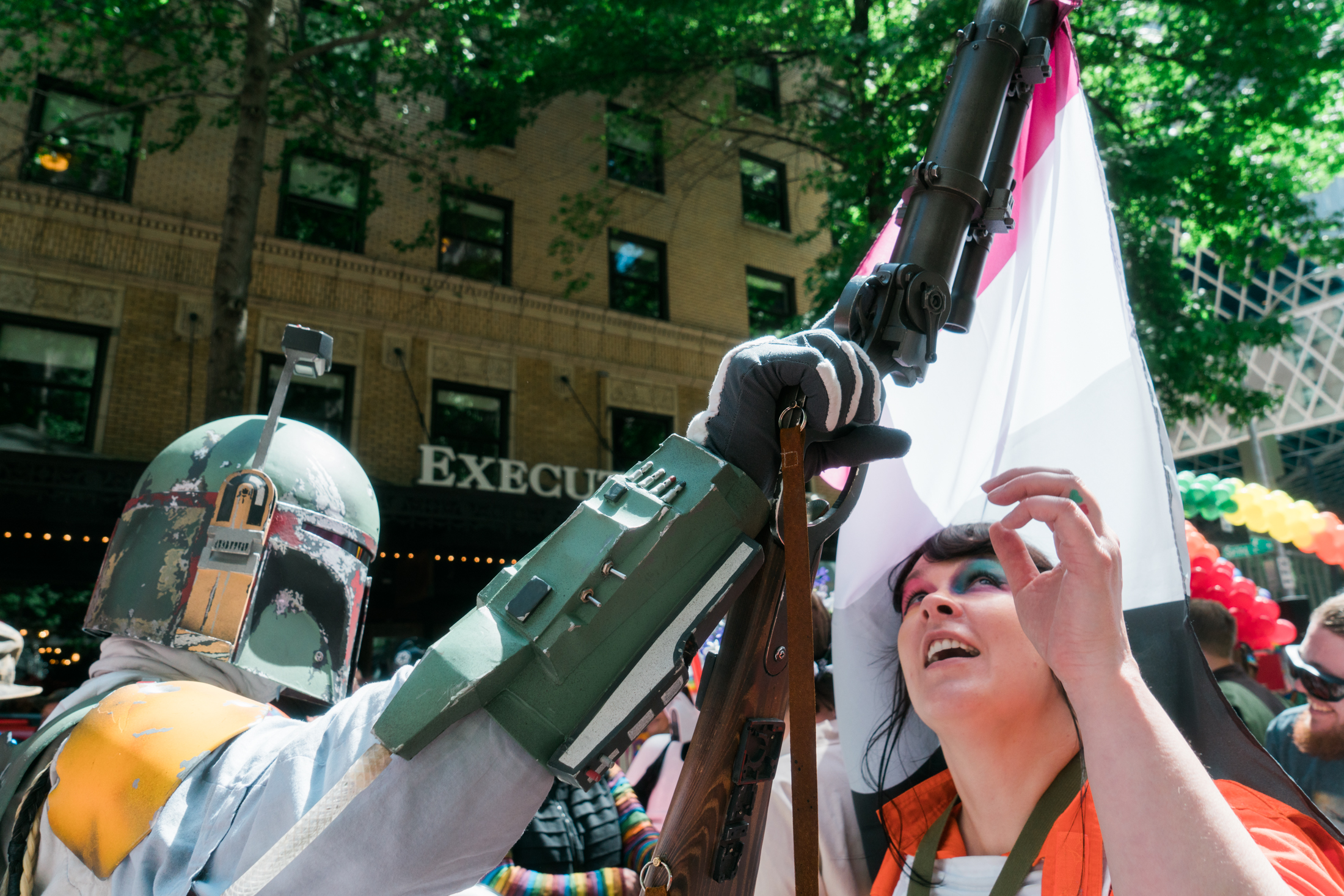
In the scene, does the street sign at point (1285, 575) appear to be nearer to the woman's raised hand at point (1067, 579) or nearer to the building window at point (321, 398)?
the building window at point (321, 398)

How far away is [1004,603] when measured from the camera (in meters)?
1.65

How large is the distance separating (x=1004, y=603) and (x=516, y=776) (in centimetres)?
106

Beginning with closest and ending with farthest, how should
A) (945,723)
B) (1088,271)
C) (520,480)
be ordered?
(945,723) → (1088,271) → (520,480)

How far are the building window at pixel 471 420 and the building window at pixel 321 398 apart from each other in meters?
1.14

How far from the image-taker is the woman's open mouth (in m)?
1.65

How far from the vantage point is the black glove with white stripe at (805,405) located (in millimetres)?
1144

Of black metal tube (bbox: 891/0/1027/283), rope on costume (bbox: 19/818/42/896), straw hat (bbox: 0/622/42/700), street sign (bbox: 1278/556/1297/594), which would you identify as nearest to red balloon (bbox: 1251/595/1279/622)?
black metal tube (bbox: 891/0/1027/283)

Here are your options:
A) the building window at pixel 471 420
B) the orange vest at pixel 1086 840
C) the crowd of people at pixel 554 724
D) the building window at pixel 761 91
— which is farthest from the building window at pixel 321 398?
the orange vest at pixel 1086 840

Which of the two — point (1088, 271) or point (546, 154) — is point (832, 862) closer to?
point (1088, 271)

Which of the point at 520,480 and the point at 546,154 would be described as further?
the point at 546,154

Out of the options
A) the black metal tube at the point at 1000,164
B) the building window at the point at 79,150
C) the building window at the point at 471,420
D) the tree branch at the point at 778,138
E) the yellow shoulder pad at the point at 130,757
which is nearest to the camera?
the yellow shoulder pad at the point at 130,757

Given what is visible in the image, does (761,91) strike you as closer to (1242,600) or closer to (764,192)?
(764,192)

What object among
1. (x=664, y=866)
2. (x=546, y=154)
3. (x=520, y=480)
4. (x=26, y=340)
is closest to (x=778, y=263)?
(x=546, y=154)

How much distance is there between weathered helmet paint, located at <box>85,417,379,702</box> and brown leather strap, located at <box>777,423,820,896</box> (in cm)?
117
